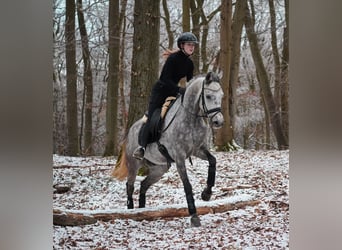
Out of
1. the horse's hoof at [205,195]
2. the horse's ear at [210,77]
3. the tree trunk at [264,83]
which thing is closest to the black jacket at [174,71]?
the horse's ear at [210,77]

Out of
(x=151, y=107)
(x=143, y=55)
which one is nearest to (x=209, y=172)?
(x=151, y=107)

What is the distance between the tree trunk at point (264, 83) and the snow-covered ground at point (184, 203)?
0.13 meters

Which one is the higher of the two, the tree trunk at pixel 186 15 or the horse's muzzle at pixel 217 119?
the tree trunk at pixel 186 15

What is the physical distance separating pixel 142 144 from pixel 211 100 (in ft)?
1.98

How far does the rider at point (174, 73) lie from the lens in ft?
9.89

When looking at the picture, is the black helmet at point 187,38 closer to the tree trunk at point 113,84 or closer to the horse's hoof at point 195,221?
the tree trunk at point 113,84

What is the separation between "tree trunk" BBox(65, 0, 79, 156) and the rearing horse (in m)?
0.36

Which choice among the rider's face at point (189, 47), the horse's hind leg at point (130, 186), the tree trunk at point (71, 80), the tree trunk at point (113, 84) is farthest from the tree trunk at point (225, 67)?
the tree trunk at point (71, 80)

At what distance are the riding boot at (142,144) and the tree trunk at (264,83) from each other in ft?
2.97

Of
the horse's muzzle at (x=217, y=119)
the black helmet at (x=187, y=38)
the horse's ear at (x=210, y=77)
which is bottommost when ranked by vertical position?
the horse's muzzle at (x=217, y=119)

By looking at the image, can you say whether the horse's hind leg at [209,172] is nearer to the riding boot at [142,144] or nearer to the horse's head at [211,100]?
the horse's head at [211,100]

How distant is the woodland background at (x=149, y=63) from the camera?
3.00 metres
